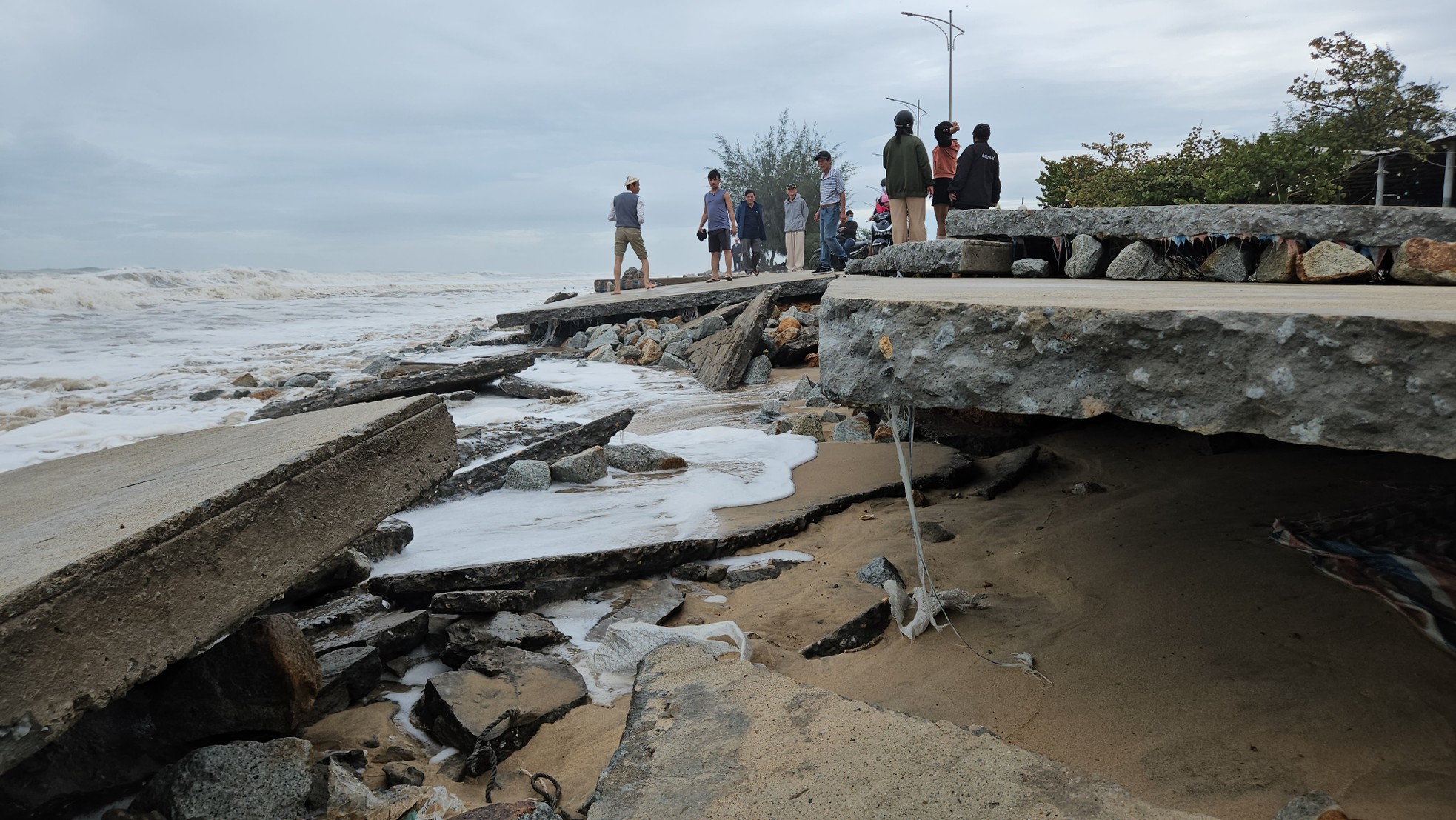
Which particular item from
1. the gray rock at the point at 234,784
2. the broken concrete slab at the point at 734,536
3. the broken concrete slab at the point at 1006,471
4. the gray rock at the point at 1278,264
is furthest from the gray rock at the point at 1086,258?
the gray rock at the point at 234,784

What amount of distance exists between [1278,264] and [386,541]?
4.22 m

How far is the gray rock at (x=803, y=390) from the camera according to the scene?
6.77 meters

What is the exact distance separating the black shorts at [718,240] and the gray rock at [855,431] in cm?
843

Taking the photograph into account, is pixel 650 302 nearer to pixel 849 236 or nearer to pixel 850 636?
pixel 849 236

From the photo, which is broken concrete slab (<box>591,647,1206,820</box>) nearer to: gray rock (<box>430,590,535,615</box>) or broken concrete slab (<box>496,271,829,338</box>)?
gray rock (<box>430,590,535,615</box>)

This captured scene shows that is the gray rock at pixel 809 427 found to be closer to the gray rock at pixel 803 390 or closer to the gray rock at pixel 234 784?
the gray rock at pixel 803 390

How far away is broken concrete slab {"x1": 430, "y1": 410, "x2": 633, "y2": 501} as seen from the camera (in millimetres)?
4547

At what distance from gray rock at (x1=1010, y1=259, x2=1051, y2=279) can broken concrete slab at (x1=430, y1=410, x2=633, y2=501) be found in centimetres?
261

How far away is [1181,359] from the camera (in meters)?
1.82

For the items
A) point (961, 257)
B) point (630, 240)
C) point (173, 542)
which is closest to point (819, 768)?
point (173, 542)

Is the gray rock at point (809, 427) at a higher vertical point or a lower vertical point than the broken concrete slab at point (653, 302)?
lower

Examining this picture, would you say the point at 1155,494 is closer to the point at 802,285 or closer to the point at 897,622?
the point at 897,622

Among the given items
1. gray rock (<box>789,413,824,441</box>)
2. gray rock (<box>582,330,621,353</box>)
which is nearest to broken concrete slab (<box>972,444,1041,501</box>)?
gray rock (<box>789,413,824,441</box>)

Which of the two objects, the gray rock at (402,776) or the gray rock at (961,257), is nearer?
the gray rock at (402,776)
